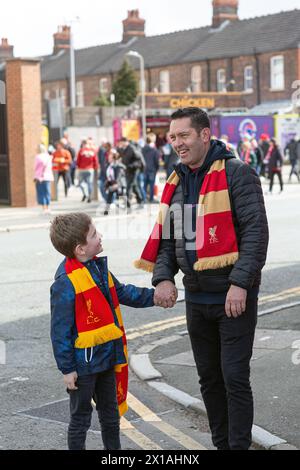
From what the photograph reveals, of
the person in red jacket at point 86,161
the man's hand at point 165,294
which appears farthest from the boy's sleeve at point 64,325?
the person in red jacket at point 86,161

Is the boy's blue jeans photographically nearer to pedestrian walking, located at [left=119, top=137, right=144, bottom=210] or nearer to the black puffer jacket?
the black puffer jacket

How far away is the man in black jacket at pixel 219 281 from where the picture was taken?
4.39 metres

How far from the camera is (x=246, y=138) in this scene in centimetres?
2673

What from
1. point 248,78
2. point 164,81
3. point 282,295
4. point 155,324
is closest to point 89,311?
point 155,324

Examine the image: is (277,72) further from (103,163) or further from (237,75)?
(103,163)

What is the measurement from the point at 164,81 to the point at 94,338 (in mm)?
62135

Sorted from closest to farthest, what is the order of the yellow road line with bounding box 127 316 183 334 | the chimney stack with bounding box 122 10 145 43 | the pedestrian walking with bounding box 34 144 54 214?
1. the yellow road line with bounding box 127 316 183 334
2. the pedestrian walking with bounding box 34 144 54 214
3. the chimney stack with bounding box 122 10 145 43

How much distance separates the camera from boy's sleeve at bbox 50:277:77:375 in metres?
4.36

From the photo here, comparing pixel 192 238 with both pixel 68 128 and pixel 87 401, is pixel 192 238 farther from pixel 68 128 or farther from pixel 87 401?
pixel 68 128

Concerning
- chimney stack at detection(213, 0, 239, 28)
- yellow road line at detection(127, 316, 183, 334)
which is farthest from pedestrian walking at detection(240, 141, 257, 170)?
chimney stack at detection(213, 0, 239, 28)

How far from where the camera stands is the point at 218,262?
14.5 feet

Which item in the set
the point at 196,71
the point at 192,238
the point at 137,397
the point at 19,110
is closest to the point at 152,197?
the point at 19,110

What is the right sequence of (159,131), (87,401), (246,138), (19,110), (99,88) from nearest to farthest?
(87,401)
(19,110)
(246,138)
(159,131)
(99,88)
